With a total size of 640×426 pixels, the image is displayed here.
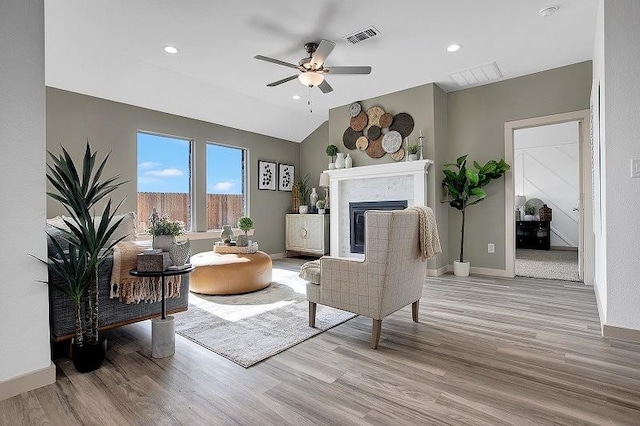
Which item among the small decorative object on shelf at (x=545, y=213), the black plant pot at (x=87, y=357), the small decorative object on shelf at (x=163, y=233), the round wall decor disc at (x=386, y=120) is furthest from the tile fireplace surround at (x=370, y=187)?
the small decorative object on shelf at (x=545, y=213)

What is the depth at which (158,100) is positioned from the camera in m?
4.88

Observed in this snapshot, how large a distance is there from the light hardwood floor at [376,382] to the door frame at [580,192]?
1.77 metres

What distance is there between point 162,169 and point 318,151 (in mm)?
3063

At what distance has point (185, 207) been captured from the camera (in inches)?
219

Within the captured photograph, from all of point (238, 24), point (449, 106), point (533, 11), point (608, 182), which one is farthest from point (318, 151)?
point (608, 182)

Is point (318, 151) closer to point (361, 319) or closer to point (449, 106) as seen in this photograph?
point (449, 106)

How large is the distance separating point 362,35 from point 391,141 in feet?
6.50

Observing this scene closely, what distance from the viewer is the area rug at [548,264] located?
472 centimetres

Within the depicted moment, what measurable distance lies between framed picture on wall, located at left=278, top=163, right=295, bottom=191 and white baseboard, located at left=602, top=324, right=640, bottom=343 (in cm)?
551

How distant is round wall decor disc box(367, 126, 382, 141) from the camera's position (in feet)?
17.4

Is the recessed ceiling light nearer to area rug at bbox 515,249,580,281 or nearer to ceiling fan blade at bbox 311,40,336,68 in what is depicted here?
ceiling fan blade at bbox 311,40,336,68

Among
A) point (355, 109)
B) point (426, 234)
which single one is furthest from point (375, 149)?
point (426, 234)

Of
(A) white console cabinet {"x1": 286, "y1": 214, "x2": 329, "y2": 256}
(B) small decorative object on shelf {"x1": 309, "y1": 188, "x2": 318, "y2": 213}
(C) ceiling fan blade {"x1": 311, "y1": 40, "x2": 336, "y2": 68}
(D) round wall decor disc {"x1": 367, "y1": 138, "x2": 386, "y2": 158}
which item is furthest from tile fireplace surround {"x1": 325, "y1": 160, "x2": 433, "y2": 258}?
(C) ceiling fan blade {"x1": 311, "y1": 40, "x2": 336, "y2": 68}

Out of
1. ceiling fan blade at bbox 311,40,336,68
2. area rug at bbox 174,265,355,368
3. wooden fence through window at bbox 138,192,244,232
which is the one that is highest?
ceiling fan blade at bbox 311,40,336,68
